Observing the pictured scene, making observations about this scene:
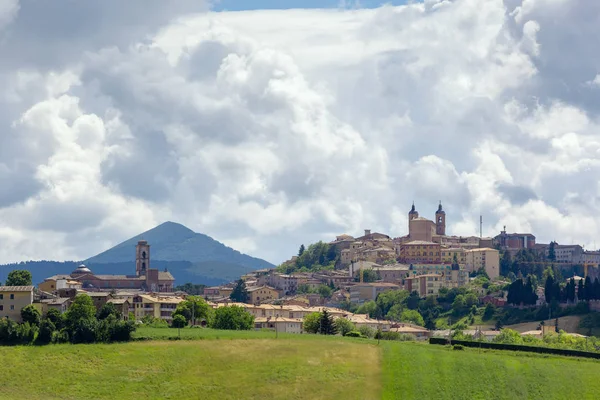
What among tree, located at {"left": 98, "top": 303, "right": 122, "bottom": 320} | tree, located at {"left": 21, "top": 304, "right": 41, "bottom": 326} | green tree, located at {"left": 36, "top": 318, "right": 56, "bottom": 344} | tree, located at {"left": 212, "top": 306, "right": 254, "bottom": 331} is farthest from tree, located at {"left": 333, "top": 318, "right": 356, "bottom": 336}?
green tree, located at {"left": 36, "top": 318, "right": 56, "bottom": 344}

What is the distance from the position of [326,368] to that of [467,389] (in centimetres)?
1229

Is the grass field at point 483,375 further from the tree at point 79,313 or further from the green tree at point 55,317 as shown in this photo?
the green tree at point 55,317

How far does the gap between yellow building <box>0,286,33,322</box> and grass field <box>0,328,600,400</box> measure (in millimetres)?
10235

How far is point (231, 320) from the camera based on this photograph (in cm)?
13825

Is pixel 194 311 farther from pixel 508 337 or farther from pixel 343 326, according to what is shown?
pixel 508 337

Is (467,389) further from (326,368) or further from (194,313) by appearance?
(194,313)

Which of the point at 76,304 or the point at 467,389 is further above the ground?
the point at 76,304

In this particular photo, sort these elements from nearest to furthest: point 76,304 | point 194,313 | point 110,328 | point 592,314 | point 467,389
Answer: point 467,389 → point 110,328 → point 76,304 → point 194,313 → point 592,314

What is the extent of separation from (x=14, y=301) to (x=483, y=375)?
46.5 m

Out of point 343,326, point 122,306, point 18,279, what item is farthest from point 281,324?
point 18,279

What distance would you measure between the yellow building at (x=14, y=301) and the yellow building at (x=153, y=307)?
35410 millimetres

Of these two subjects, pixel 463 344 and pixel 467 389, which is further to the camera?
pixel 463 344

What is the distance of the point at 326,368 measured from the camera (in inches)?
4134

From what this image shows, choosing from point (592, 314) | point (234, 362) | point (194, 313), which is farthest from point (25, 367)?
point (592, 314)
